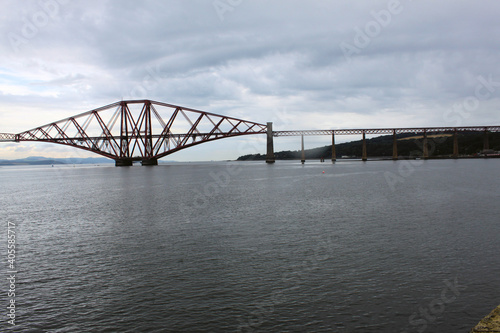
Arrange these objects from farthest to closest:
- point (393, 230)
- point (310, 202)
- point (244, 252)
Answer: point (310, 202), point (393, 230), point (244, 252)

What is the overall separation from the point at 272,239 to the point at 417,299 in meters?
9.16

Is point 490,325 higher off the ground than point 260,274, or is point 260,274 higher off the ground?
point 490,325

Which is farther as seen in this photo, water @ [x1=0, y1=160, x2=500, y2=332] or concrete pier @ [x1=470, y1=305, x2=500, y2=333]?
water @ [x1=0, y1=160, x2=500, y2=332]

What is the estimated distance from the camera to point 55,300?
1167 centimetres

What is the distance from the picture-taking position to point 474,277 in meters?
12.8

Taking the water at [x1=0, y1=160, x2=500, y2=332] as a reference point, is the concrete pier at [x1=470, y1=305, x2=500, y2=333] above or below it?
above

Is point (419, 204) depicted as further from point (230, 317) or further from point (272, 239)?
point (230, 317)

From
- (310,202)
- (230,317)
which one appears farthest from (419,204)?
(230,317)

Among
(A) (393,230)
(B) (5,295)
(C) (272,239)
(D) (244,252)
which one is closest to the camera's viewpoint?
(B) (5,295)

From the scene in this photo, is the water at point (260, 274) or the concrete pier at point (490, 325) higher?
the concrete pier at point (490, 325)

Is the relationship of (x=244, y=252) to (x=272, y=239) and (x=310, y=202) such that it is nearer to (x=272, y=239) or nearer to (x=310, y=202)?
(x=272, y=239)

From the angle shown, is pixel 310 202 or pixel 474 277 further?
pixel 310 202

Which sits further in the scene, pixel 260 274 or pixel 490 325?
pixel 260 274

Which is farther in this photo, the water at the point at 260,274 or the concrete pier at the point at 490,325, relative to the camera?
the water at the point at 260,274
